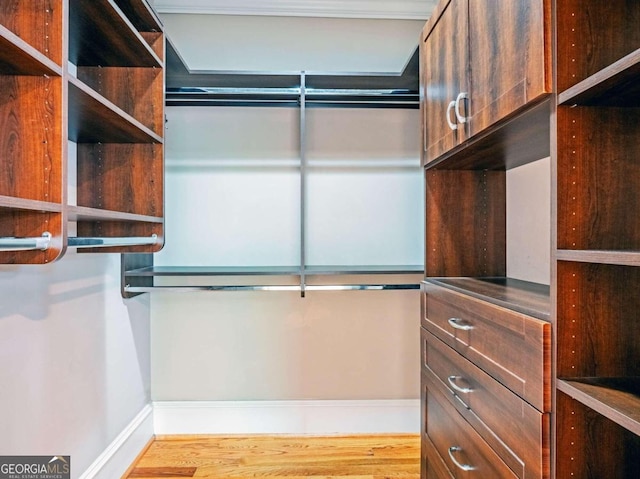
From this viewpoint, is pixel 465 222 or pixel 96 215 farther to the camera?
pixel 465 222

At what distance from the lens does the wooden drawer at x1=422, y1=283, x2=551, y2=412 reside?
85cm

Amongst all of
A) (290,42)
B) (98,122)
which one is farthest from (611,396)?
(290,42)

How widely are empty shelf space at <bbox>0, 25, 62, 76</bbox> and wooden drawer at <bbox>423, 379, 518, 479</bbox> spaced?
4.74ft

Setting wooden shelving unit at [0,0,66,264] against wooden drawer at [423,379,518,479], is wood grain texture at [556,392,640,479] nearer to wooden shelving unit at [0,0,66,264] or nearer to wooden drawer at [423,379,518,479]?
wooden drawer at [423,379,518,479]

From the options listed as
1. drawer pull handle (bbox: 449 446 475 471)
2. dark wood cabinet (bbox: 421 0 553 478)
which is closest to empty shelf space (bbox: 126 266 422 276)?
dark wood cabinet (bbox: 421 0 553 478)

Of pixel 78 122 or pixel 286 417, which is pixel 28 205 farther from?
pixel 286 417

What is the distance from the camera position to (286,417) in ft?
7.64

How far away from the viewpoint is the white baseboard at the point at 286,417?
2.31 m

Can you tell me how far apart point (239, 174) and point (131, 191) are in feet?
2.40

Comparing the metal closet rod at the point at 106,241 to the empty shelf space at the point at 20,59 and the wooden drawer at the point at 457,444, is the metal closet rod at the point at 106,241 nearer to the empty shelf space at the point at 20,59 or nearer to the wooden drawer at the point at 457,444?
the empty shelf space at the point at 20,59

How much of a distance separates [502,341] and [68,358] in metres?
1.53

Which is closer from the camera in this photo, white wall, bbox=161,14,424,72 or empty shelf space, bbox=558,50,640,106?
empty shelf space, bbox=558,50,640,106

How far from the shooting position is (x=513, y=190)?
159cm

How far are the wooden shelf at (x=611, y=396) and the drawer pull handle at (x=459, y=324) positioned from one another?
0.37 meters
